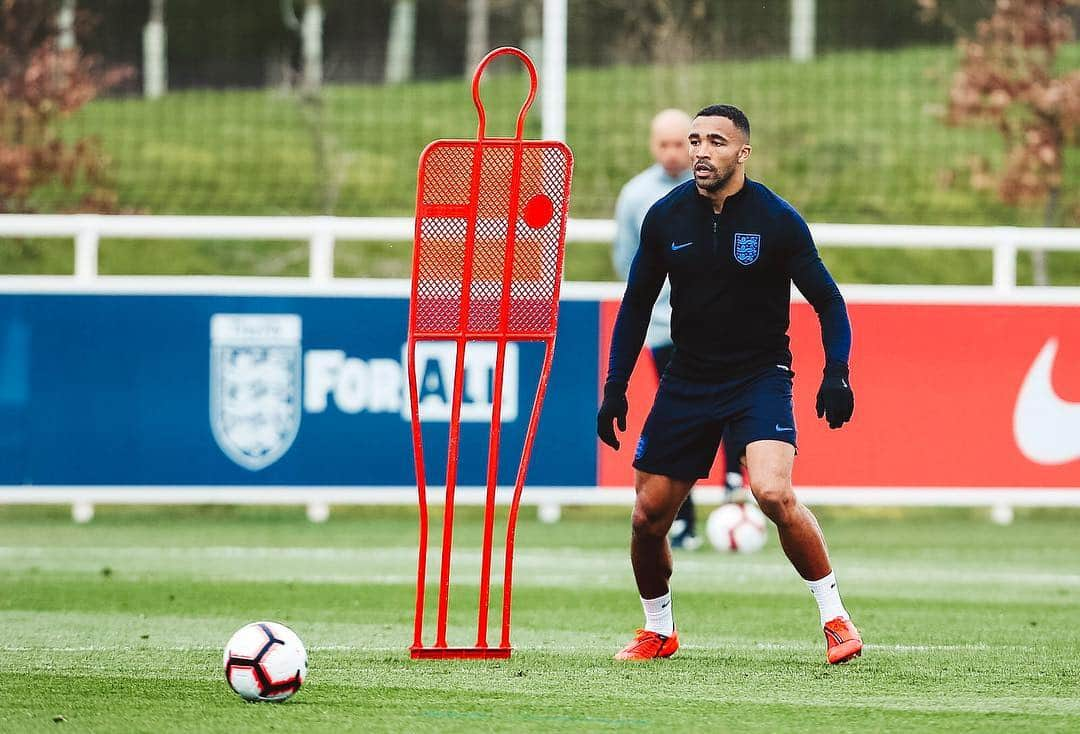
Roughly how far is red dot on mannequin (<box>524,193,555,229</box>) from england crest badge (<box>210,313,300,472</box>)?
573cm

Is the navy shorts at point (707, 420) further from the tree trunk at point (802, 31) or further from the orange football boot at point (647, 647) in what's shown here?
the tree trunk at point (802, 31)

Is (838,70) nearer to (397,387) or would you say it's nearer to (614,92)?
(614,92)

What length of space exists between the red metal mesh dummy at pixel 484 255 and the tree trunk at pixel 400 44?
68.9 ft

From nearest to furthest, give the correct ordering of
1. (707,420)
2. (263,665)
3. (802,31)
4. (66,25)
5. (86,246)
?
1. (263,665)
2. (707,420)
3. (86,246)
4. (66,25)
5. (802,31)

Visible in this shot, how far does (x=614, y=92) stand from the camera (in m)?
26.3

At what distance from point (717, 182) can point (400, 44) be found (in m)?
21.6

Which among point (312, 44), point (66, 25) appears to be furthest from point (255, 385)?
point (312, 44)

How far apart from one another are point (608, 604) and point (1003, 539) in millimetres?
4183

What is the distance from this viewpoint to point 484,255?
6.93 meters

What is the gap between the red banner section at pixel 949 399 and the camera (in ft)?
41.7

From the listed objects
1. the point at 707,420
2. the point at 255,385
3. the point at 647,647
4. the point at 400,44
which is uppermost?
the point at 400,44

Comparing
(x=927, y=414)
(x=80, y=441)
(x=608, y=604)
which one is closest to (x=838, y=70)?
(x=927, y=414)

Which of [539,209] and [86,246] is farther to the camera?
[86,246]

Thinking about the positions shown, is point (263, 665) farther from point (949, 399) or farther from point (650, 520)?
point (949, 399)
